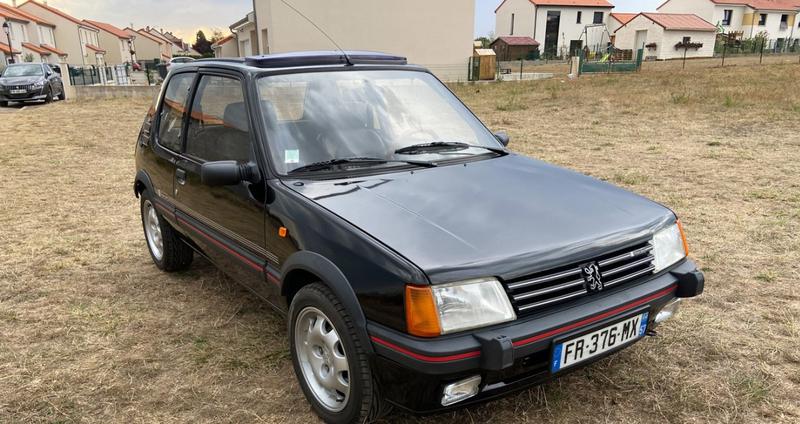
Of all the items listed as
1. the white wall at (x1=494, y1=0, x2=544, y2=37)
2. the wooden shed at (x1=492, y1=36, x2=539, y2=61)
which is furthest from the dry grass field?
the white wall at (x1=494, y1=0, x2=544, y2=37)

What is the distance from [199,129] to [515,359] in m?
2.69

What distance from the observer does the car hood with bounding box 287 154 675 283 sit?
220 centimetres

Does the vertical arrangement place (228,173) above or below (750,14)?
below

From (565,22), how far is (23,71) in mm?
63388

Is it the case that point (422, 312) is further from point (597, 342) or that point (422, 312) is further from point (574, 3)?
point (574, 3)

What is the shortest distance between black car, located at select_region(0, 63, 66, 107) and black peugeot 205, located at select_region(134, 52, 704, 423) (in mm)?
19984

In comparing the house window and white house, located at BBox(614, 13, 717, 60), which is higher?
the house window

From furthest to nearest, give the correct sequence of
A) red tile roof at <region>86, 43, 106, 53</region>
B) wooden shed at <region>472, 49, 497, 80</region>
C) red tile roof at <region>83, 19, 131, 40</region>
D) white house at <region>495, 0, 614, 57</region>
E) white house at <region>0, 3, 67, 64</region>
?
red tile roof at <region>83, 19, 131, 40</region> → red tile roof at <region>86, 43, 106, 53</region> → white house at <region>495, 0, 614, 57</region> → white house at <region>0, 3, 67, 64</region> → wooden shed at <region>472, 49, 497, 80</region>

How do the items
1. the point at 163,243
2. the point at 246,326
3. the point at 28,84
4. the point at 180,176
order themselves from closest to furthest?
the point at 246,326 < the point at 180,176 < the point at 163,243 < the point at 28,84

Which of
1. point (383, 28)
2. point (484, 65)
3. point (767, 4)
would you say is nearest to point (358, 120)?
point (383, 28)

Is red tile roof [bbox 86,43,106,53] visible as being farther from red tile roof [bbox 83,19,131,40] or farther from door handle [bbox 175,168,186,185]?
door handle [bbox 175,168,186,185]

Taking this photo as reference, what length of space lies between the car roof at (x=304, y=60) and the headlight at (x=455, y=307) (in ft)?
6.32

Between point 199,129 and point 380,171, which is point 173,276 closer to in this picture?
point 199,129

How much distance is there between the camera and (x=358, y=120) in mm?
3281
